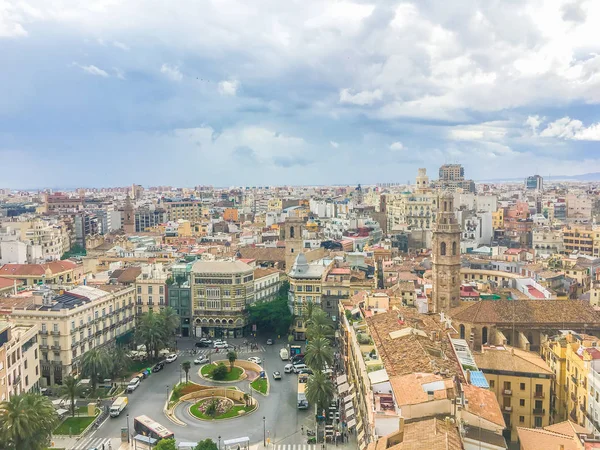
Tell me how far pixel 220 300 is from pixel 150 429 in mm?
36368

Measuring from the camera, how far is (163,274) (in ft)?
288

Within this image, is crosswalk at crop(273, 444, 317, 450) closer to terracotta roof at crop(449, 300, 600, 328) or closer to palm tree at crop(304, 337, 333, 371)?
palm tree at crop(304, 337, 333, 371)

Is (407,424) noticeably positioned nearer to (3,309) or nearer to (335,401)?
(335,401)

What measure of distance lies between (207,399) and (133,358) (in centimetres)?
1777

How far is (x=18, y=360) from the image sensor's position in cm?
5612

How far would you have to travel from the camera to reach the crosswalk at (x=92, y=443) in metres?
49.8

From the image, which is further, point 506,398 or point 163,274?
point 163,274

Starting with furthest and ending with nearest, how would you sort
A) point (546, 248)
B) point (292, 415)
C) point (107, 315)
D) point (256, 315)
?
point (546, 248), point (256, 315), point (107, 315), point (292, 415)

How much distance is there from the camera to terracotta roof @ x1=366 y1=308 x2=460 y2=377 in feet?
143

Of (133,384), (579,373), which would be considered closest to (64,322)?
(133,384)

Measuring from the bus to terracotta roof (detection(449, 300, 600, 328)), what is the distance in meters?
31.6

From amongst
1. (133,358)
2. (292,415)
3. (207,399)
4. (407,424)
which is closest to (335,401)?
(292,415)

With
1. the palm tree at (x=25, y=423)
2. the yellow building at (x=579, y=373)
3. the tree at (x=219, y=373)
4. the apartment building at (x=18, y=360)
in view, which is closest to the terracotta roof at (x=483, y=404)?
the yellow building at (x=579, y=373)

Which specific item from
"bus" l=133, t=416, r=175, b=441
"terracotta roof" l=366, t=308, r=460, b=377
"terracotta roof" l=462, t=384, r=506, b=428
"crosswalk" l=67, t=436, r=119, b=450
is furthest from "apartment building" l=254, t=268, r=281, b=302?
"terracotta roof" l=462, t=384, r=506, b=428
